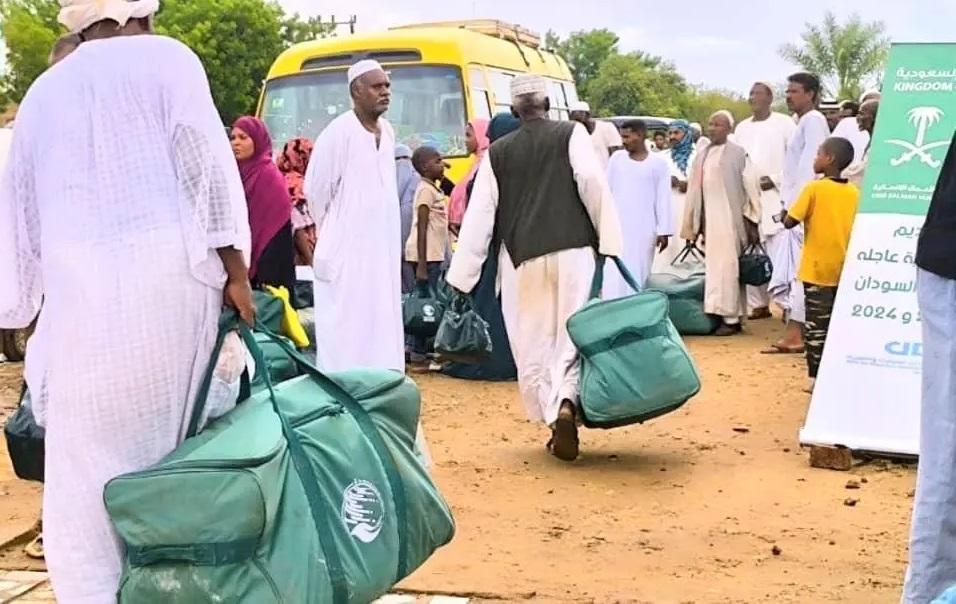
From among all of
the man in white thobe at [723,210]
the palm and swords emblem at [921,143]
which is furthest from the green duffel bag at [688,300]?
the palm and swords emblem at [921,143]

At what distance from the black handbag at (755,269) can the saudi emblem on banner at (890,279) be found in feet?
15.4

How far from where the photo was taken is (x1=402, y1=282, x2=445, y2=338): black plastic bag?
941 cm

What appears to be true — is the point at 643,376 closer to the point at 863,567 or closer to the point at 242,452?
the point at 863,567

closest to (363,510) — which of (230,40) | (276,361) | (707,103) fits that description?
(276,361)

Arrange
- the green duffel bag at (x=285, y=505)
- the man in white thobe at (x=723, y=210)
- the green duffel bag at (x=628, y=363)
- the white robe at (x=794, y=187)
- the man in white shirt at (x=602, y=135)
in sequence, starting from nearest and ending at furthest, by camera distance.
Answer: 1. the green duffel bag at (x=285, y=505)
2. the green duffel bag at (x=628, y=363)
3. the white robe at (x=794, y=187)
4. the man in white thobe at (x=723, y=210)
5. the man in white shirt at (x=602, y=135)

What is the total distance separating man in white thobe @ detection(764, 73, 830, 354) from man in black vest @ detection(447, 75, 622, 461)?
4.04 metres

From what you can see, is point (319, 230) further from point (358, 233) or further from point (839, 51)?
point (839, 51)

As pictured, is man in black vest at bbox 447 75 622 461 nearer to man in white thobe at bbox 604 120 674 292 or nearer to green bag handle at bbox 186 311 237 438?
green bag handle at bbox 186 311 237 438

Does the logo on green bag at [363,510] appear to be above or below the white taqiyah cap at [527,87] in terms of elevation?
below

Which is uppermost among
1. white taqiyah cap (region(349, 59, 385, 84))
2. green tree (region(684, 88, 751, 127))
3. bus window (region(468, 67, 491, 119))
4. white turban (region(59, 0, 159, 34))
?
white turban (region(59, 0, 159, 34))

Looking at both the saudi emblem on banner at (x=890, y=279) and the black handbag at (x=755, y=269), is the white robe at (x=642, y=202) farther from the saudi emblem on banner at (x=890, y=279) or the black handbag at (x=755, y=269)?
the saudi emblem on banner at (x=890, y=279)

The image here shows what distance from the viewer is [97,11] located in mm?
3287

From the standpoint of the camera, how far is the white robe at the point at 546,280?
6.27 m

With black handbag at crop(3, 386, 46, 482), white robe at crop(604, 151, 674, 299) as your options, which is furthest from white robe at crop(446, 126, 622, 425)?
white robe at crop(604, 151, 674, 299)
